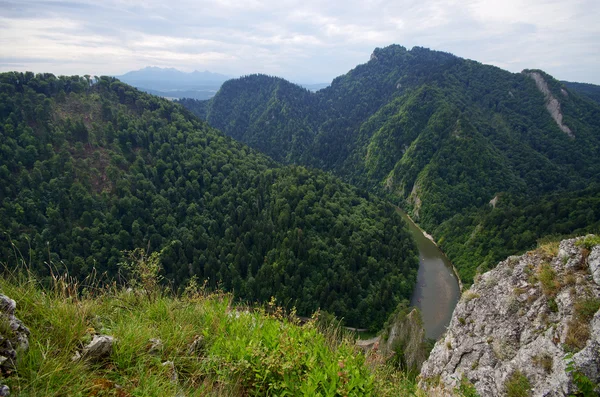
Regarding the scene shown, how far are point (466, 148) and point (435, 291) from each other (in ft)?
183

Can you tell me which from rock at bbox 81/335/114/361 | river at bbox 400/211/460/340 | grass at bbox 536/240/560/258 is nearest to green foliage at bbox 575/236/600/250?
grass at bbox 536/240/560/258

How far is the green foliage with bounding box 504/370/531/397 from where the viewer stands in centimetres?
839

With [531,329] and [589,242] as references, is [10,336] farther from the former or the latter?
[589,242]

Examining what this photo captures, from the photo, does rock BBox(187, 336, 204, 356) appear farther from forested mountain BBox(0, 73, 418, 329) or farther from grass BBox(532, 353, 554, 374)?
forested mountain BBox(0, 73, 418, 329)

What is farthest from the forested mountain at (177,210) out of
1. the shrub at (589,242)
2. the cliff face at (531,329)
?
the shrub at (589,242)

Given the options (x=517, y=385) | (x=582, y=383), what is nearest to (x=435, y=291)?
(x=517, y=385)

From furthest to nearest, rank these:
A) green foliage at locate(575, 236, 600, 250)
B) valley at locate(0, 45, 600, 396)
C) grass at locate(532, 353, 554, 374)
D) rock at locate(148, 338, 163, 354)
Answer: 1. green foliage at locate(575, 236, 600, 250)
2. grass at locate(532, 353, 554, 374)
3. valley at locate(0, 45, 600, 396)
4. rock at locate(148, 338, 163, 354)

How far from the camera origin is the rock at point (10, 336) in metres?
3.78

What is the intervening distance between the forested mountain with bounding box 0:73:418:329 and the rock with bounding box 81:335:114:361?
36031mm

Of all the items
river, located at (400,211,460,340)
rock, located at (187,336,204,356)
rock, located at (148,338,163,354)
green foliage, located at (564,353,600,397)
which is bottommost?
river, located at (400,211,460,340)

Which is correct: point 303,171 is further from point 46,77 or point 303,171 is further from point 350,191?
point 46,77

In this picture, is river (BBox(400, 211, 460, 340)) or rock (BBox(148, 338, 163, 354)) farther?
river (BBox(400, 211, 460, 340))

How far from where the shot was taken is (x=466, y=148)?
90.4 meters

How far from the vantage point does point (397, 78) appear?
585 feet
